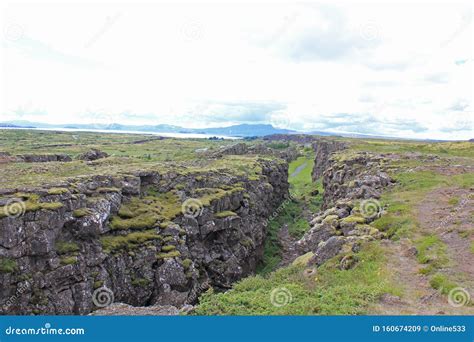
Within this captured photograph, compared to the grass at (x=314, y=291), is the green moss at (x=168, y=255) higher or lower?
lower

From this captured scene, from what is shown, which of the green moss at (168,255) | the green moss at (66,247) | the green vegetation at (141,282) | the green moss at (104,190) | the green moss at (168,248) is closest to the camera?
the green moss at (66,247)

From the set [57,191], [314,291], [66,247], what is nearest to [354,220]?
[314,291]

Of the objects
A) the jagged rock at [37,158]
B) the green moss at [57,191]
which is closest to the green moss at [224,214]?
the green moss at [57,191]

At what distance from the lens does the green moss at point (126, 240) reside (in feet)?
129

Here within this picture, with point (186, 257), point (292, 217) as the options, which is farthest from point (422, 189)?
point (292, 217)

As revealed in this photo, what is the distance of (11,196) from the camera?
1416 inches

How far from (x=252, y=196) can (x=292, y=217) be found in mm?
23559

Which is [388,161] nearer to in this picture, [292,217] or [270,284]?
[292,217]

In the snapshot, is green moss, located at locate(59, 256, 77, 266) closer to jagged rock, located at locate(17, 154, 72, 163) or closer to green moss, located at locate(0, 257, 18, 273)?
green moss, located at locate(0, 257, 18, 273)

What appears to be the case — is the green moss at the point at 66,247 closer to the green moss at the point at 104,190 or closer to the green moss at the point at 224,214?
the green moss at the point at 104,190

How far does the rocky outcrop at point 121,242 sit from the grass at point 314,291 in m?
15.4

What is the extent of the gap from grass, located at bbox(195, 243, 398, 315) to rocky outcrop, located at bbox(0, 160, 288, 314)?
15.4 metres

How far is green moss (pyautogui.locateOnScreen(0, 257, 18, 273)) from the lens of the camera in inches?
1232

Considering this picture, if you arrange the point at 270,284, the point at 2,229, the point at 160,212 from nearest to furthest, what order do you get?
1. the point at 270,284
2. the point at 2,229
3. the point at 160,212
